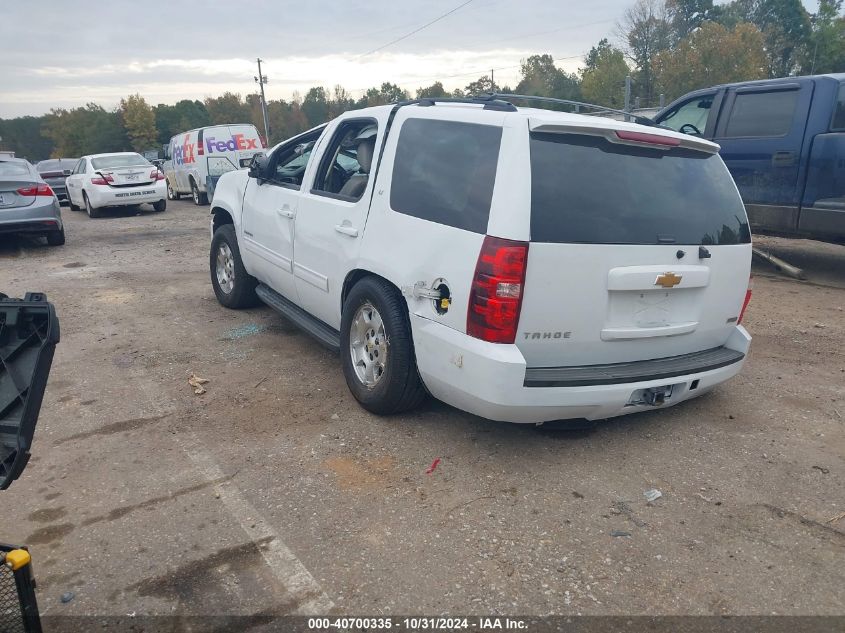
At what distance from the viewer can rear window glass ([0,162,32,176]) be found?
1014cm

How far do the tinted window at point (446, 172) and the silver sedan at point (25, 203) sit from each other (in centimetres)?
829

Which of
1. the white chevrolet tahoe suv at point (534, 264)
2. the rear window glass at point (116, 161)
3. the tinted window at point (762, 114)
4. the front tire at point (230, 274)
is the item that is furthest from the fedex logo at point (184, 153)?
the white chevrolet tahoe suv at point (534, 264)

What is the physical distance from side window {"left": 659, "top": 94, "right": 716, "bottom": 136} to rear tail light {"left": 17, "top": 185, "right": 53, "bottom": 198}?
922cm

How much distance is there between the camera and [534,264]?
126 inches

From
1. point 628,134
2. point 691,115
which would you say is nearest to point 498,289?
point 628,134

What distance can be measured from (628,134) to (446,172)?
980 mm

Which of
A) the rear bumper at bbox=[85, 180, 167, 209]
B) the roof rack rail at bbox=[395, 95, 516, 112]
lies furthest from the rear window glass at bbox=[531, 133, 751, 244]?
the rear bumper at bbox=[85, 180, 167, 209]

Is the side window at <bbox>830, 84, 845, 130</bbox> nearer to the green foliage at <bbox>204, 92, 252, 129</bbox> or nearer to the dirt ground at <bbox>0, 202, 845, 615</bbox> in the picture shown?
the dirt ground at <bbox>0, 202, 845, 615</bbox>

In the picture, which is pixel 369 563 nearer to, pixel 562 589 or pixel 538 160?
pixel 562 589

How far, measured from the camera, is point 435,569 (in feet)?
9.00

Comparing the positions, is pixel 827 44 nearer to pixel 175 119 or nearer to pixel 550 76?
pixel 550 76

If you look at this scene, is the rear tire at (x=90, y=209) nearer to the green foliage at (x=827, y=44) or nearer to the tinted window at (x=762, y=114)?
the tinted window at (x=762, y=114)

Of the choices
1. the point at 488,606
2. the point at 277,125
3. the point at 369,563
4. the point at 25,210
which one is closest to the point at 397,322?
the point at 369,563

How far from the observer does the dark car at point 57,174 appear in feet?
65.8
